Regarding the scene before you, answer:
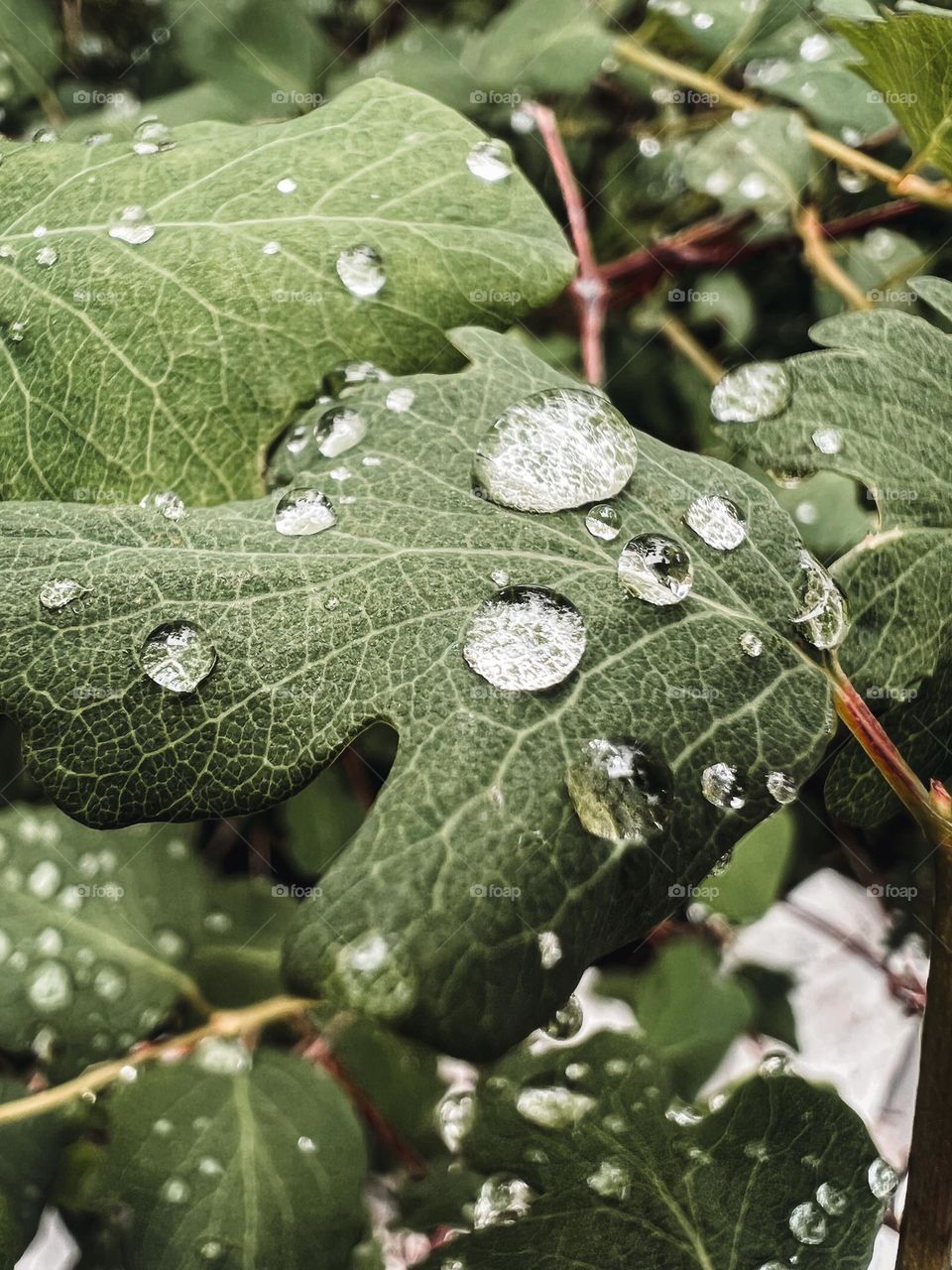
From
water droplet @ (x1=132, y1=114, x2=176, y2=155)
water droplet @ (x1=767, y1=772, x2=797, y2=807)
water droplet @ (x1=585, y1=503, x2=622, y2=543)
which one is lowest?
water droplet @ (x1=767, y1=772, x2=797, y2=807)

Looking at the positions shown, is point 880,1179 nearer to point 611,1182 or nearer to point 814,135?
point 611,1182

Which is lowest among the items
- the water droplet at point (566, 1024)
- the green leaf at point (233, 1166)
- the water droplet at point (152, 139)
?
the green leaf at point (233, 1166)

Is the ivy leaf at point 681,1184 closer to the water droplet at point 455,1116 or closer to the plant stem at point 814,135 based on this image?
the water droplet at point 455,1116

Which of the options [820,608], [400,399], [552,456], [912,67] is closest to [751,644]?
[820,608]

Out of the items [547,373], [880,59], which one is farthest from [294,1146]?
[880,59]

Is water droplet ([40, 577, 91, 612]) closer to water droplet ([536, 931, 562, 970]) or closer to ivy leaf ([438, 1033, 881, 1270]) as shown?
water droplet ([536, 931, 562, 970])

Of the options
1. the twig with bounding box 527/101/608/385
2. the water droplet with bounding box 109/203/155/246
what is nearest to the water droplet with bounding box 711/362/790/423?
the twig with bounding box 527/101/608/385

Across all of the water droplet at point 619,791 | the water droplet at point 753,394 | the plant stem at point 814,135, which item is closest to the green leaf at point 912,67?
the plant stem at point 814,135
